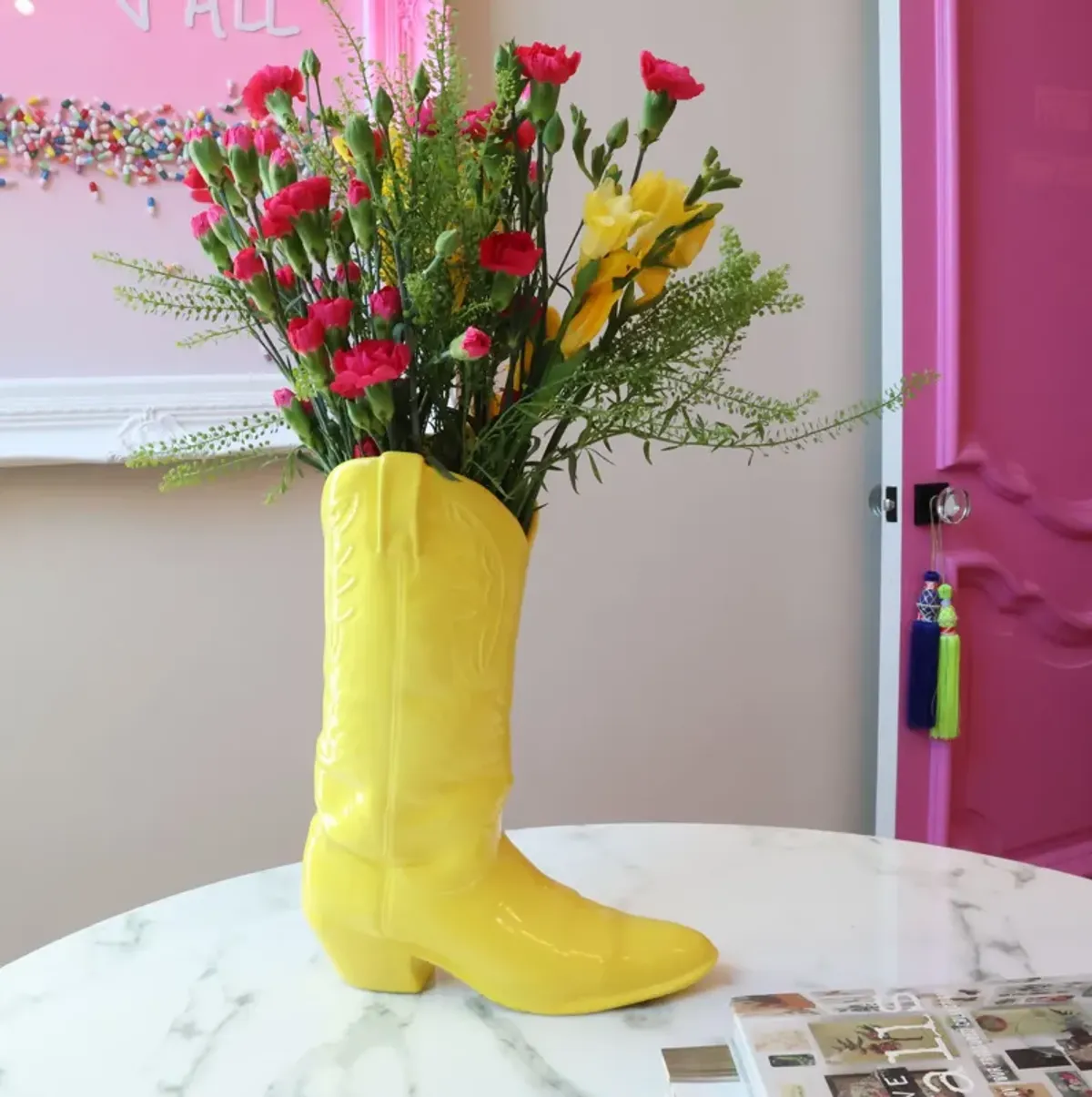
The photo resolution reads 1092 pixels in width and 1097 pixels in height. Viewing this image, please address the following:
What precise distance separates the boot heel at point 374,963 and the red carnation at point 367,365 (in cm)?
35

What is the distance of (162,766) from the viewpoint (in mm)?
1416

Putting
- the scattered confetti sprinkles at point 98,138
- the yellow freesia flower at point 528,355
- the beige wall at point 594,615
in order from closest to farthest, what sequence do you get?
1. the yellow freesia flower at point 528,355
2. the scattered confetti sprinkles at point 98,138
3. the beige wall at point 594,615

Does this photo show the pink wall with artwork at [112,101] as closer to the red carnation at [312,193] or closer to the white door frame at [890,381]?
the white door frame at [890,381]

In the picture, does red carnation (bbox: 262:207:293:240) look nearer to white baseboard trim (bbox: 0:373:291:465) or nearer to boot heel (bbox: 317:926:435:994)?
boot heel (bbox: 317:926:435:994)

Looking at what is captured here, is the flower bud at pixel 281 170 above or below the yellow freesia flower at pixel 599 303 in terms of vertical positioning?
above

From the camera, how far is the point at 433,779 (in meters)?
0.65

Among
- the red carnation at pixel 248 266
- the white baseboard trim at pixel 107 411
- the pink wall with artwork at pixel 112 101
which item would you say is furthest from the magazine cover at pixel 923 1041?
the pink wall with artwork at pixel 112 101

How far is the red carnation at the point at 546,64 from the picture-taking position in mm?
573

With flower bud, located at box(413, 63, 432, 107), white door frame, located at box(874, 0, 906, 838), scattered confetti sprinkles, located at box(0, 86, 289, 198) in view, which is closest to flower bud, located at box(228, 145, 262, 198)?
flower bud, located at box(413, 63, 432, 107)

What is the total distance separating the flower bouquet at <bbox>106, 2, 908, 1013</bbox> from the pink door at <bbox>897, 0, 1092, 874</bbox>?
108cm

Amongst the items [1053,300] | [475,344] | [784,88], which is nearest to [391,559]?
[475,344]

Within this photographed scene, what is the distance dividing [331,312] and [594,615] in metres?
1.07

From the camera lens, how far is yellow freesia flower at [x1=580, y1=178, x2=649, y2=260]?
23.1 inches

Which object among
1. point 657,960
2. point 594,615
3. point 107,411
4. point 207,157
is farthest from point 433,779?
point 594,615
